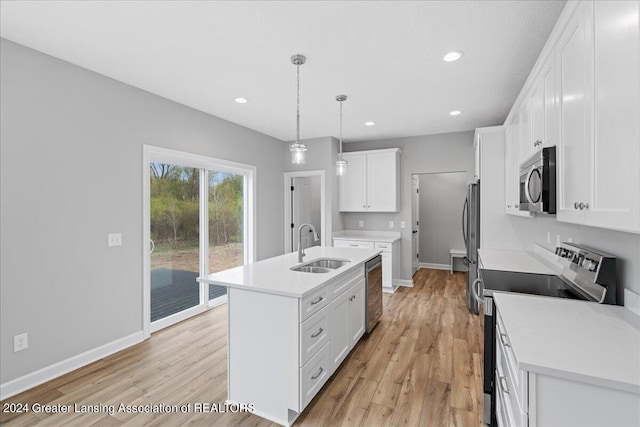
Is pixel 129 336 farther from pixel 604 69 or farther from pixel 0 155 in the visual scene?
pixel 604 69

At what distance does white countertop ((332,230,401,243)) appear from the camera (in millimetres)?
5028

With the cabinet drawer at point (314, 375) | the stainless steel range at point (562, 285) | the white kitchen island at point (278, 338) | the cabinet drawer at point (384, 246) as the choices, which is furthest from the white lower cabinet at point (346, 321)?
the cabinet drawer at point (384, 246)

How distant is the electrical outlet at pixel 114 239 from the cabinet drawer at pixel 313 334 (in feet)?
7.24

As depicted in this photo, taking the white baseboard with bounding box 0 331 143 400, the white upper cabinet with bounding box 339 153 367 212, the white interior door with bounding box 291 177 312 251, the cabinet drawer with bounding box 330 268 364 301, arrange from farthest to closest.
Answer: the white interior door with bounding box 291 177 312 251 < the white upper cabinet with bounding box 339 153 367 212 < the cabinet drawer with bounding box 330 268 364 301 < the white baseboard with bounding box 0 331 143 400

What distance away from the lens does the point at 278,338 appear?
1928mm

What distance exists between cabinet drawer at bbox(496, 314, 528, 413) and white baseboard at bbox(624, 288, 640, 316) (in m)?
0.58

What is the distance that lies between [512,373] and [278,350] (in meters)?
1.29

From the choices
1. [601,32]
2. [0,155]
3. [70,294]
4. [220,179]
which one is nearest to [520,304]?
[601,32]

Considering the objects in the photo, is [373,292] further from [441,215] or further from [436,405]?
[441,215]

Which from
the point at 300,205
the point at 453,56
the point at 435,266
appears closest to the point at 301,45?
the point at 453,56

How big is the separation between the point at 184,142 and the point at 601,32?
372cm

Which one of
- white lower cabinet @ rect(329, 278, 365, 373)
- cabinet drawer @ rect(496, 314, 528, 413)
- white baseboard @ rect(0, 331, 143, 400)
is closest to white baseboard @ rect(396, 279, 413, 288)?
white lower cabinet @ rect(329, 278, 365, 373)

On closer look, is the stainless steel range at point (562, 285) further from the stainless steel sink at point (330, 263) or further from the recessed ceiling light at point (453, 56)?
the recessed ceiling light at point (453, 56)

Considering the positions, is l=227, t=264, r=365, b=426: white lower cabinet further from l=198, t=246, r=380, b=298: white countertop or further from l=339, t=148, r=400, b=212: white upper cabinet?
l=339, t=148, r=400, b=212: white upper cabinet
